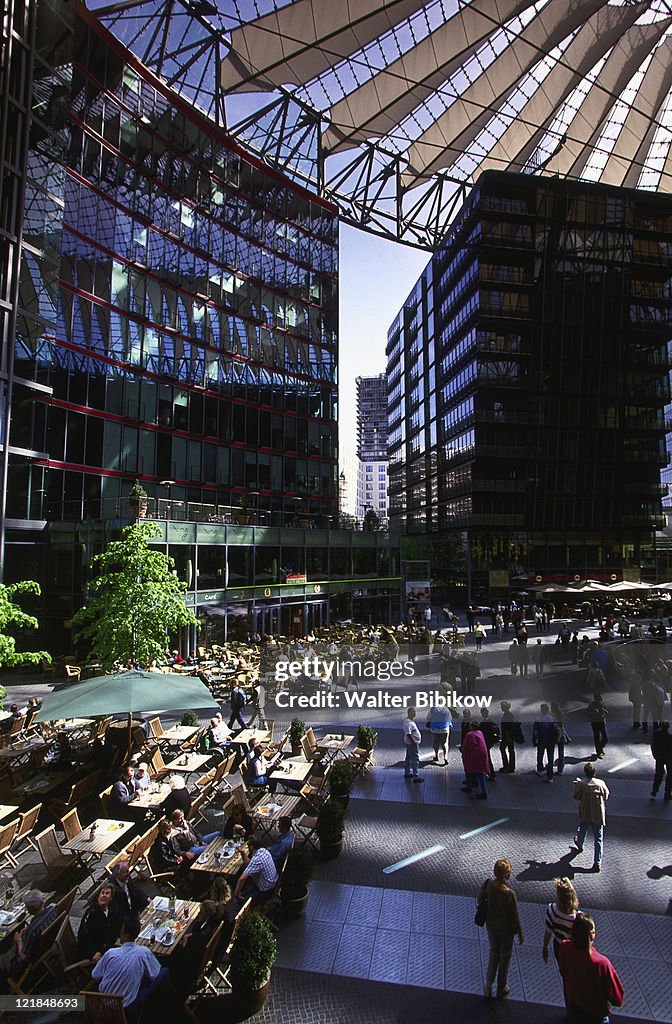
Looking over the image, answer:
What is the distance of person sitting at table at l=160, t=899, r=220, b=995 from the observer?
20.8 ft

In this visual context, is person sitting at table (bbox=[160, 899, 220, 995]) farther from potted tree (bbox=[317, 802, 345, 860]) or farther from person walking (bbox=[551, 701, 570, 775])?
person walking (bbox=[551, 701, 570, 775])

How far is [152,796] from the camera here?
10344 mm

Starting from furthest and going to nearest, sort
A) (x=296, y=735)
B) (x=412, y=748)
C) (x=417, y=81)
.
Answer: (x=417, y=81) → (x=296, y=735) → (x=412, y=748)

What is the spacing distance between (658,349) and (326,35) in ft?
159

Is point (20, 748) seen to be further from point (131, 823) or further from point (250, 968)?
point (250, 968)

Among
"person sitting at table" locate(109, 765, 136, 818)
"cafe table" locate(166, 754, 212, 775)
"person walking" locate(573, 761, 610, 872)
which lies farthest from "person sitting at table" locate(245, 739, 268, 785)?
"person walking" locate(573, 761, 610, 872)

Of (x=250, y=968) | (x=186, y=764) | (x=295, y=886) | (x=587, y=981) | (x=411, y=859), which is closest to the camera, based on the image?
(x=587, y=981)

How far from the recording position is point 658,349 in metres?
63.5

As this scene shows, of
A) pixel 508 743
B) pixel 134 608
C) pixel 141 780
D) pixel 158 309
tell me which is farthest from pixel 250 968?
pixel 158 309

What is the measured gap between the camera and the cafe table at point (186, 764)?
11.5m

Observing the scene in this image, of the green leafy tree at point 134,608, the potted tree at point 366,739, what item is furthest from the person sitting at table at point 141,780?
the potted tree at point 366,739

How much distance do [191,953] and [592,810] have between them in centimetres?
623

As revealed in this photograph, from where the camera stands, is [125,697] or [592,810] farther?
[125,697]

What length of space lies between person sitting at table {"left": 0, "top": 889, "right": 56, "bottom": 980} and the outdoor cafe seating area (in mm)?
89
